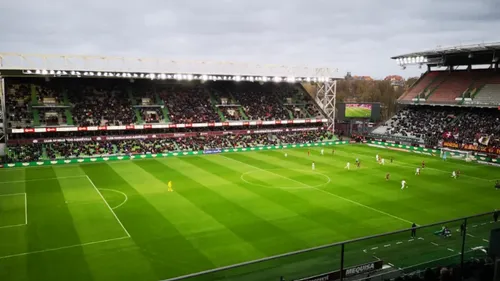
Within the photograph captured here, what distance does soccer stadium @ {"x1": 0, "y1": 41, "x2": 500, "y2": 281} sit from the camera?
12.8 m

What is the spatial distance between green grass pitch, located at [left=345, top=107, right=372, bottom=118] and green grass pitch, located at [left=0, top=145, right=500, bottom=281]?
2832 cm

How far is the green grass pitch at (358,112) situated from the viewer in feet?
244

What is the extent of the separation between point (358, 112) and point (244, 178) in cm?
4305

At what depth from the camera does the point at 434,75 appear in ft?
242

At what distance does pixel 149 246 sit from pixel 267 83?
60863 mm

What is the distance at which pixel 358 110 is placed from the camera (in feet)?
247

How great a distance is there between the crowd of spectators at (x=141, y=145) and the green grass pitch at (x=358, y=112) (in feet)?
34.1

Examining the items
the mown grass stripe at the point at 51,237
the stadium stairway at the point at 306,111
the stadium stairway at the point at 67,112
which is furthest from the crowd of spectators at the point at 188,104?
the mown grass stripe at the point at 51,237

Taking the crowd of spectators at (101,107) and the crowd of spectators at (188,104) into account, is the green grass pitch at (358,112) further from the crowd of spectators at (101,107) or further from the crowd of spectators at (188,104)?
the crowd of spectators at (101,107)

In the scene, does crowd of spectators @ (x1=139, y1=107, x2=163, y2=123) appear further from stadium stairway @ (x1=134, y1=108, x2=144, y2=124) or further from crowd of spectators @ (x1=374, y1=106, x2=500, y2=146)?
crowd of spectators @ (x1=374, y1=106, x2=500, y2=146)

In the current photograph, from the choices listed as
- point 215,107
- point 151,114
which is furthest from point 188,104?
point 151,114

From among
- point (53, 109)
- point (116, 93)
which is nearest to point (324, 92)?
point (116, 93)

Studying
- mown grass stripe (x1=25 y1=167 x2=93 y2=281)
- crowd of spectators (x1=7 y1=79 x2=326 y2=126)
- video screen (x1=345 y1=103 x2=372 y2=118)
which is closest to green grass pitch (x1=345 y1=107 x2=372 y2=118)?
video screen (x1=345 y1=103 x2=372 y2=118)

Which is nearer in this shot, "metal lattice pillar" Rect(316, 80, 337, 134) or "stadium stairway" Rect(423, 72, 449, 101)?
"stadium stairway" Rect(423, 72, 449, 101)
